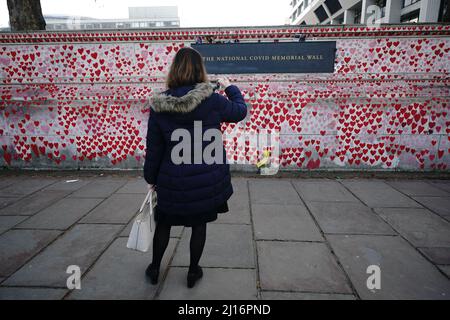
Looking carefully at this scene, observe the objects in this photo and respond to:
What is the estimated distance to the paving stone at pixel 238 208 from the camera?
3.63m

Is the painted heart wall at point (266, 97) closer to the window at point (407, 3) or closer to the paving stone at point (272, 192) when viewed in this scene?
the paving stone at point (272, 192)

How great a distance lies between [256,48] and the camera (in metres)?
5.19

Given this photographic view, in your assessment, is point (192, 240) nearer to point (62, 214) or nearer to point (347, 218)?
point (347, 218)

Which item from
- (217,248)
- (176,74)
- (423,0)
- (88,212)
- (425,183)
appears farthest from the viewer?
(423,0)

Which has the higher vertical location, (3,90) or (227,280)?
(3,90)

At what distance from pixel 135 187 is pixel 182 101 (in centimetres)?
341

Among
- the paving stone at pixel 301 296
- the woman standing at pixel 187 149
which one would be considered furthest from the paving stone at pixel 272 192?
the woman standing at pixel 187 149

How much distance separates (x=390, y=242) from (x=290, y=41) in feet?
12.4

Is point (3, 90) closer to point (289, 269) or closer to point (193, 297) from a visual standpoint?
point (193, 297)

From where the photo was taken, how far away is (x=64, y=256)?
9.34 ft

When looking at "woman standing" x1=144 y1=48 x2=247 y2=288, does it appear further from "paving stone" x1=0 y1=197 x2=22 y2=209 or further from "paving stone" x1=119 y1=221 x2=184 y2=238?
"paving stone" x1=0 y1=197 x2=22 y2=209

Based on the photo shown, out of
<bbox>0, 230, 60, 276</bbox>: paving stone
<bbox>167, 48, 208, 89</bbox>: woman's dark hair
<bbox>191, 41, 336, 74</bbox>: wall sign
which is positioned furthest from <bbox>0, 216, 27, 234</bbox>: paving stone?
<bbox>191, 41, 336, 74</bbox>: wall sign
